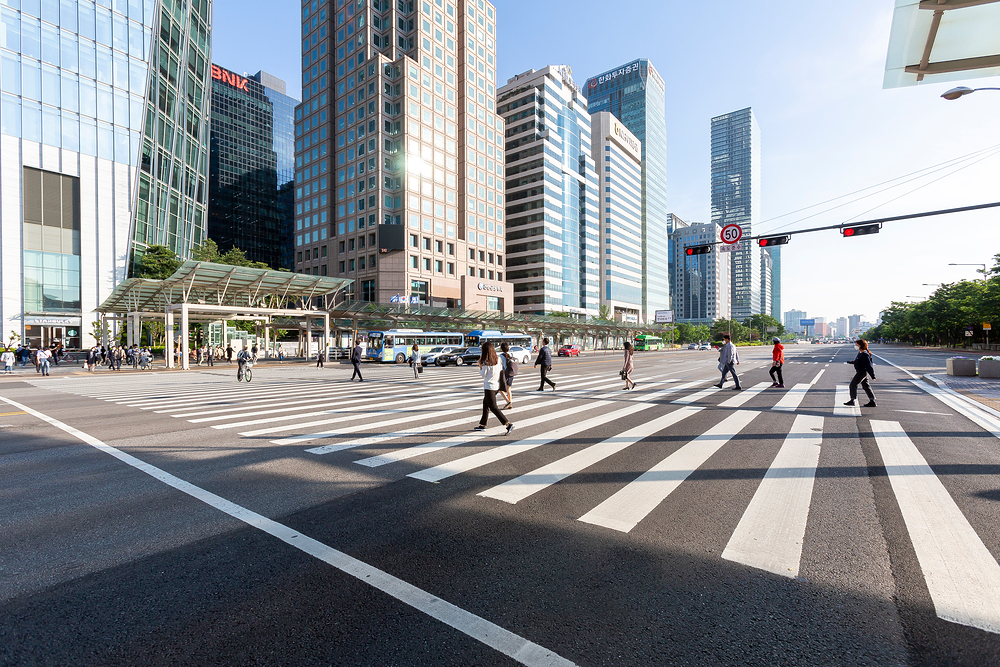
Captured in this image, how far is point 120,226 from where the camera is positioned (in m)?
42.4

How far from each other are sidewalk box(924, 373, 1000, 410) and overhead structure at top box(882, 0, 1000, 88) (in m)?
8.98

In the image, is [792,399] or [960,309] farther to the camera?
[960,309]

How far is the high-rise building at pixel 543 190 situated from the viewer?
90.1 meters

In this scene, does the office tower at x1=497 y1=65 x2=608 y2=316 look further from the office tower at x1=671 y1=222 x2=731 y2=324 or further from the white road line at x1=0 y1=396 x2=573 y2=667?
the white road line at x1=0 y1=396 x2=573 y2=667

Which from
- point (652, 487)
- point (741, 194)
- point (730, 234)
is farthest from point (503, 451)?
point (741, 194)

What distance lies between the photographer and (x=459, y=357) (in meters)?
33.1

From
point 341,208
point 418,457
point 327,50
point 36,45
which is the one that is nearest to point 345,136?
point 341,208

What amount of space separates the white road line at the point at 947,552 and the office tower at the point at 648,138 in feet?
427

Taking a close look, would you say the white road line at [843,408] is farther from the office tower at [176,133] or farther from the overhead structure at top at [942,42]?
the office tower at [176,133]

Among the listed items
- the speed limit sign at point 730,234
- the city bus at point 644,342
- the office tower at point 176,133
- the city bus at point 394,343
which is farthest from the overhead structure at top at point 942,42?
the city bus at point 644,342

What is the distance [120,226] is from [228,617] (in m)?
55.1

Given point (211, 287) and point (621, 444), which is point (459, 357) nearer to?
point (211, 287)

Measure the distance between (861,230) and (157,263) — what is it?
53.4m

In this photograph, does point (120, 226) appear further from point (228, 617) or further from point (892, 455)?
point (892, 455)
